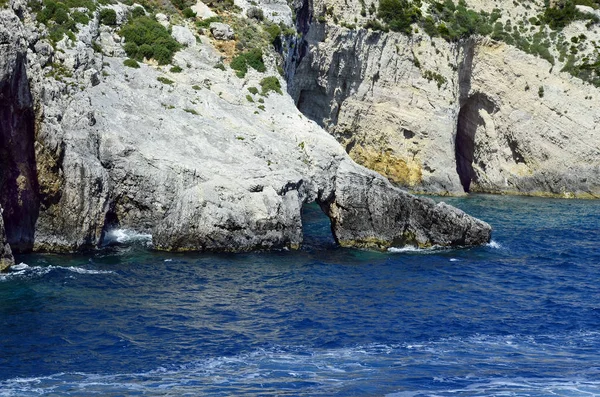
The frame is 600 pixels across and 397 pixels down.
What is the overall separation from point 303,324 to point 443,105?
51496 mm

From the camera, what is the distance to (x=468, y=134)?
3238 inches

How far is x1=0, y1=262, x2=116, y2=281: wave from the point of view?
33.4 metres

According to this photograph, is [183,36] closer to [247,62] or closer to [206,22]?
[206,22]

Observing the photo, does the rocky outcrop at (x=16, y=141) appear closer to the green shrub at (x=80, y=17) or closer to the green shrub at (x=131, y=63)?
the green shrub at (x=80, y=17)

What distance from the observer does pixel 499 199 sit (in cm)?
7231

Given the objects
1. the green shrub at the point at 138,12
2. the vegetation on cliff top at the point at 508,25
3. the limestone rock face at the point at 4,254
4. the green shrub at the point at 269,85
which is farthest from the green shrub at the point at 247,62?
the vegetation on cliff top at the point at 508,25

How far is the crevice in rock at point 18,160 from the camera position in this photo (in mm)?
36406

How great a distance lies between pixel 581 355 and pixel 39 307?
1956 cm

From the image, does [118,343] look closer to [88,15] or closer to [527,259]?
[527,259]

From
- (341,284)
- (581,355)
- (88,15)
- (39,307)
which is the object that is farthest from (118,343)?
(88,15)

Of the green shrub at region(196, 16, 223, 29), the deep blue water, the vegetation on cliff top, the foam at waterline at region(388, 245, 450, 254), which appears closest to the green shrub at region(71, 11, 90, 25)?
the green shrub at region(196, 16, 223, 29)

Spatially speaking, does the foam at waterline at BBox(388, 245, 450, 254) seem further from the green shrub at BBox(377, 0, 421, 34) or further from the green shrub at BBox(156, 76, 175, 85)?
the green shrub at BBox(377, 0, 421, 34)

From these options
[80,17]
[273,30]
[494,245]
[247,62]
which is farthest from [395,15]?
[80,17]

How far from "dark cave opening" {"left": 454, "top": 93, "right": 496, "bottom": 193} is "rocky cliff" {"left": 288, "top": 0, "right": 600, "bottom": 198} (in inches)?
16.1
